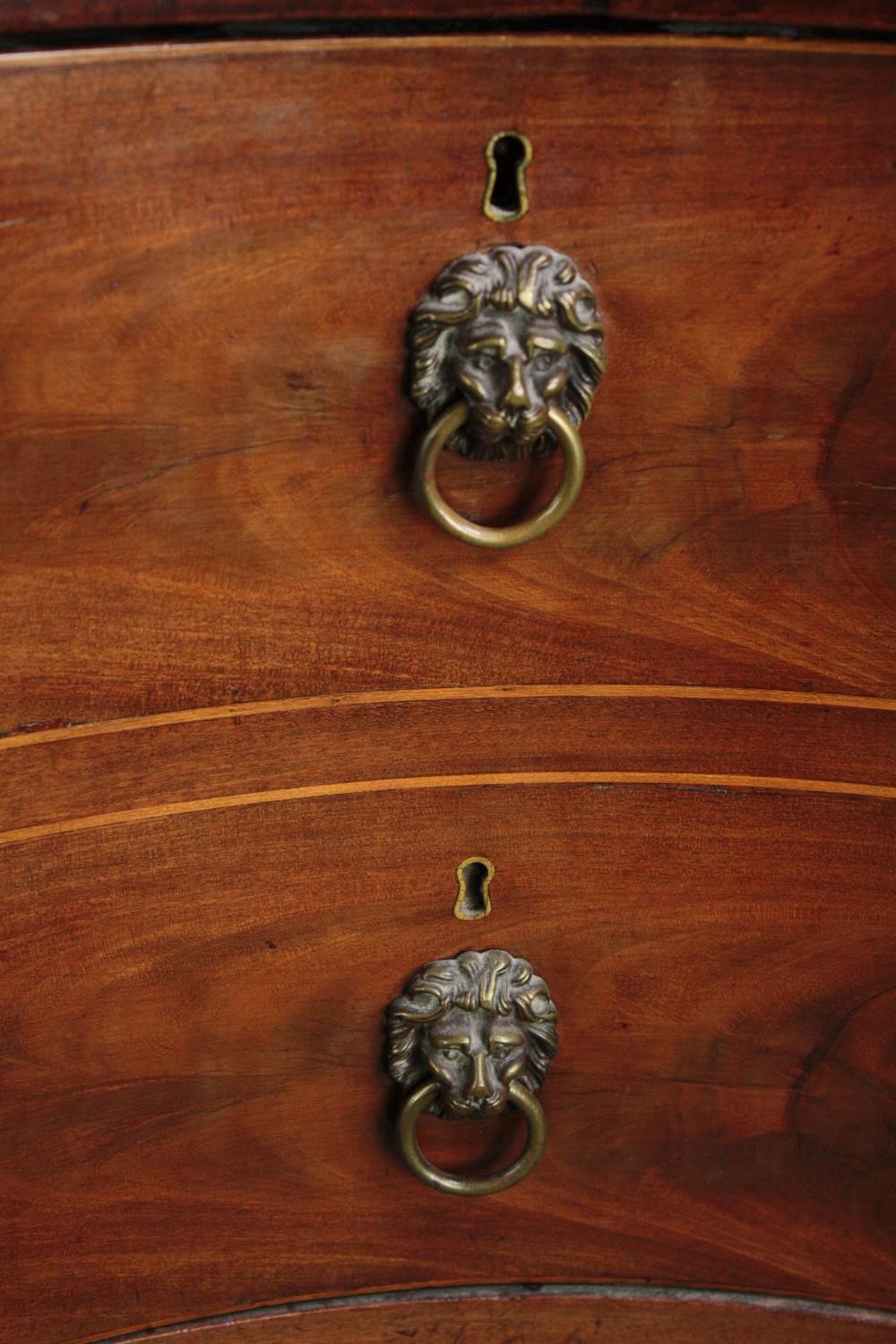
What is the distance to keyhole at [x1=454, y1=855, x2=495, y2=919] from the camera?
1.89ft

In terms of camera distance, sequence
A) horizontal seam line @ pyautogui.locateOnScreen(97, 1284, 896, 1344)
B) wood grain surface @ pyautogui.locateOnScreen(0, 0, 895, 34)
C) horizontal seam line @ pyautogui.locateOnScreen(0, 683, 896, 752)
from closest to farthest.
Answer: wood grain surface @ pyautogui.locateOnScreen(0, 0, 895, 34), horizontal seam line @ pyautogui.locateOnScreen(0, 683, 896, 752), horizontal seam line @ pyautogui.locateOnScreen(97, 1284, 896, 1344)

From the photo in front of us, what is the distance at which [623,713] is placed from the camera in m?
Answer: 0.55

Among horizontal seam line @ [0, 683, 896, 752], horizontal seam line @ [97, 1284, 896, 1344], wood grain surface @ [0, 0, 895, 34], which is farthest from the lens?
horizontal seam line @ [97, 1284, 896, 1344]

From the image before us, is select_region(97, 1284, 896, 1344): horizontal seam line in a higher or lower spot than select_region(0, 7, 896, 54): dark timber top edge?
lower

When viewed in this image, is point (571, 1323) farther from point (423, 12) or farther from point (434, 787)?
point (423, 12)

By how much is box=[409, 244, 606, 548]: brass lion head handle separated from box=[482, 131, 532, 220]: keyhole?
0.01m

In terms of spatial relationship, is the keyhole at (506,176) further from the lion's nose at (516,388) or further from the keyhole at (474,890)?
the keyhole at (474,890)

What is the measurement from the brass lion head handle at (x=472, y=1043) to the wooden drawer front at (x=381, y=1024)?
0.04 feet

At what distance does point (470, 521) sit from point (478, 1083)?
224mm

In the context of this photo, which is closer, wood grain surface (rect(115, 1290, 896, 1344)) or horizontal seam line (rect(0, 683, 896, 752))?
horizontal seam line (rect(0, 683, 896, 752))

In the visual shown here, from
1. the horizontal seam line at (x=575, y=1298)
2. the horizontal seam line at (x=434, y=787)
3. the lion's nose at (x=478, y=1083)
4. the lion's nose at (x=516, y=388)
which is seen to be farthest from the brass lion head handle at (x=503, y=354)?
the horizontal seam line at (x=575, y=1298)

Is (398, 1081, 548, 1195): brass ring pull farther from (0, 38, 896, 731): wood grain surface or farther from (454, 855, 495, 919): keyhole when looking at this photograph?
(0, 38, 896, 731): wood grain surface

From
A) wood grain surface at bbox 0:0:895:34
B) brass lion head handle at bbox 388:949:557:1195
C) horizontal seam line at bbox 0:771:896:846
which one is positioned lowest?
brass lion head handle at bbox 388:949:557:1195

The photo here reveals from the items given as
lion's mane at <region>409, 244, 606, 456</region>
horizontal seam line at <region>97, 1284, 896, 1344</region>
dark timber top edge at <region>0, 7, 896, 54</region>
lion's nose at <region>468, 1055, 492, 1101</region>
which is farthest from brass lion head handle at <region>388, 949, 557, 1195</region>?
dark timber top edge at <region>0, 7, 896, 54</region>
